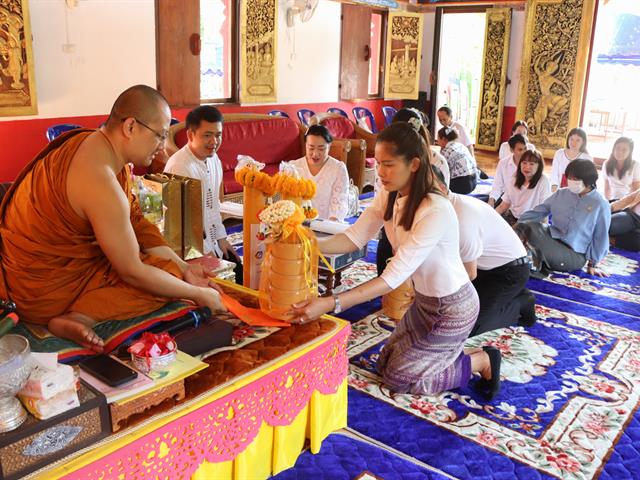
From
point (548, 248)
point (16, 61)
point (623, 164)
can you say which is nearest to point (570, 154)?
point (623, 164)

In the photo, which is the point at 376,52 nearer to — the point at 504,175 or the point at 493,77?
the point at 493,77

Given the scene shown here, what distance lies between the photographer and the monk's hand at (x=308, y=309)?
7.23 ft

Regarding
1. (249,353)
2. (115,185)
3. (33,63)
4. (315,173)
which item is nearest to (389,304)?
(315,173)

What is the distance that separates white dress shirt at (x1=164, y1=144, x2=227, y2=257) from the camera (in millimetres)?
3254

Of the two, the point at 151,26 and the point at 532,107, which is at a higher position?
the point at 151,26

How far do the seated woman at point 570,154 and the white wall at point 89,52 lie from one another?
163 inches

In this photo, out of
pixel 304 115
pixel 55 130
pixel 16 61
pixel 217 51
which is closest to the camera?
pixel 16 61

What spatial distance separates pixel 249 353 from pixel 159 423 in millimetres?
456

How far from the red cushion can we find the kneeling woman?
532 centimetres

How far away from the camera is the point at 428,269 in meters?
2.52

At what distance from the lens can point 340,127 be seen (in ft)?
26.2

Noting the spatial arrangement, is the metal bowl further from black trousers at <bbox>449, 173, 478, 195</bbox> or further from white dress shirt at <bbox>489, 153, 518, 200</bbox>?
black trousers at <bbox>449, 173, 478, 195</bbox>

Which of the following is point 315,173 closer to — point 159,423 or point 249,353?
point 249,353

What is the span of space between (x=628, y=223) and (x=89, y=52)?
5068 mm
